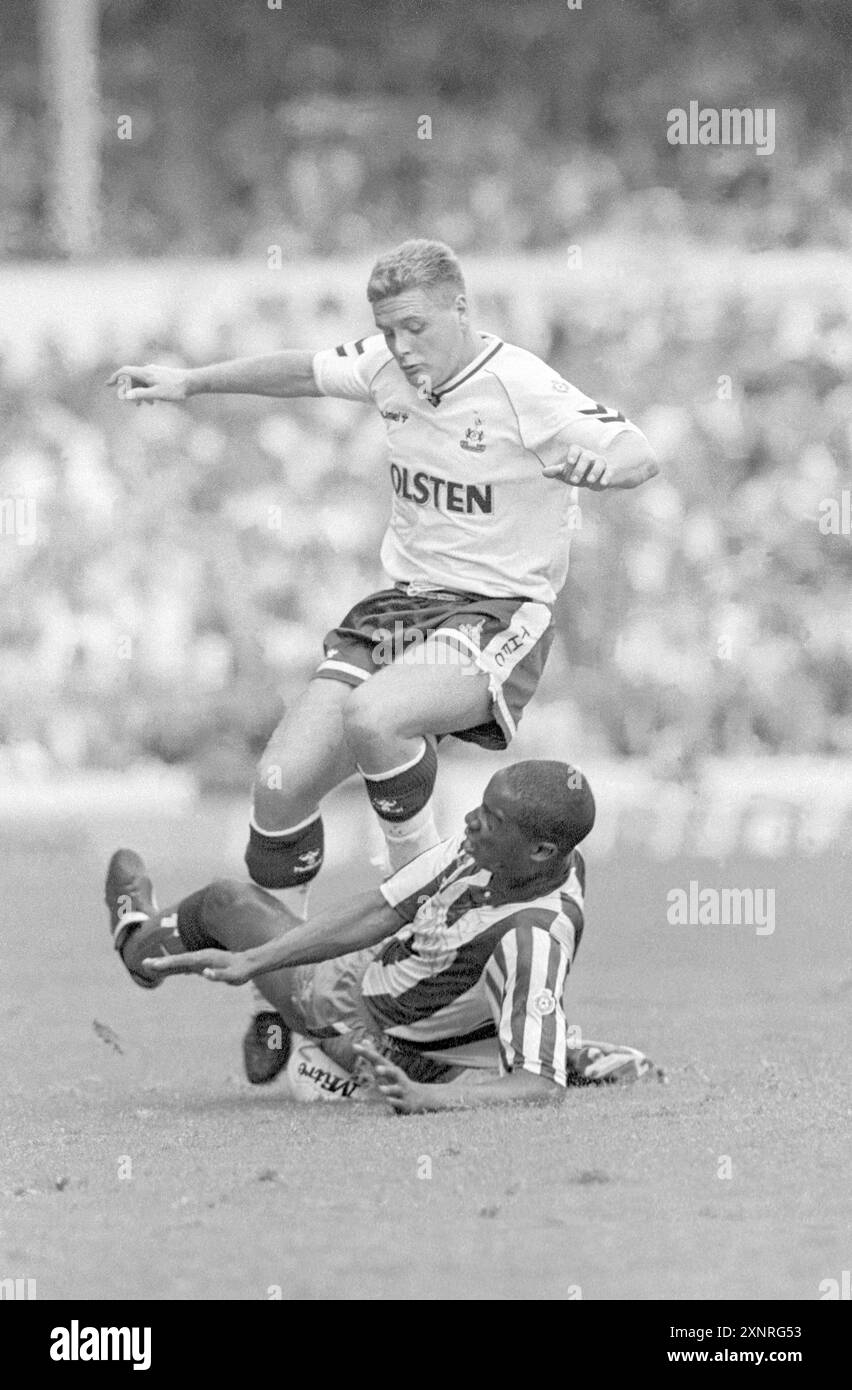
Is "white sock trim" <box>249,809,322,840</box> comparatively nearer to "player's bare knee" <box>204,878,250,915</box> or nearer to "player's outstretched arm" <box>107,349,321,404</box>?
"player's bare knee" <box>204,878,250,915</box>

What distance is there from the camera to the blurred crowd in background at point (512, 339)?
10734 mm

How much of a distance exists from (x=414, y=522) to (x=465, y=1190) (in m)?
2.06

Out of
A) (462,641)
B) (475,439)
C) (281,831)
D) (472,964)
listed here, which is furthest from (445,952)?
(475,439)

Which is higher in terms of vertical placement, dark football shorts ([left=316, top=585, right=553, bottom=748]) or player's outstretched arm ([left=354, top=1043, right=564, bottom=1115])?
dark football shorts ([left=316, top=585, right=553, bottom=748])

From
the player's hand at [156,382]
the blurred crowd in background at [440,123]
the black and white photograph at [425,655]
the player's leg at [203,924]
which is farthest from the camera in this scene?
the blurred crowd in background at [440,123]

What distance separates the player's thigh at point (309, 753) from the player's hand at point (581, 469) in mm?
869

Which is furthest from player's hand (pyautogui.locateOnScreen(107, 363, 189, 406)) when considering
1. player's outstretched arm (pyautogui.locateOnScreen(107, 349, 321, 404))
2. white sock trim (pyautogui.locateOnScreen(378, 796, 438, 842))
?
white sock trim (pyautogui.locateOnScreen(378, 796, 438, 842))

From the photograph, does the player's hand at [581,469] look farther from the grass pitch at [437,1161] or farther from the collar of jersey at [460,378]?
the grass pitch at [437,1161]

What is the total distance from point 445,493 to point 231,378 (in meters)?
0.62

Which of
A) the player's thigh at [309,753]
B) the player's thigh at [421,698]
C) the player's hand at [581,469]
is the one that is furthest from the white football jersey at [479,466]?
the player's hand at [581,469]

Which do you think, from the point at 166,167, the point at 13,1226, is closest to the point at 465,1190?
the point at 13,1226

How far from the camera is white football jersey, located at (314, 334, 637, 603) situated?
5.47 m

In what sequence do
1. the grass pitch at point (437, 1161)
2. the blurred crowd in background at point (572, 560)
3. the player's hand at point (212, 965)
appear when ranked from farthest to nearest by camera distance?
1. the blurred crowd in background at point (572, 560)
2. the player's hand at point (212, 965)
3. the grass pitch at point (437, 1161)

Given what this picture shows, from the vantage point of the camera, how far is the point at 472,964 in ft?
15.8
